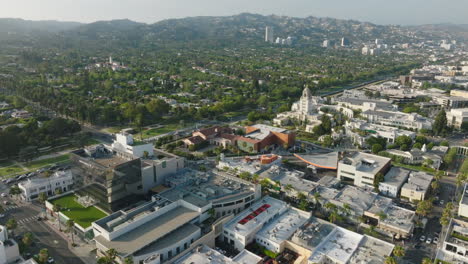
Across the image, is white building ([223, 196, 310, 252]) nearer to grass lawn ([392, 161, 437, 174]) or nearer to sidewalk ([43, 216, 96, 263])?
sidewalk ([43, 216, 96, 263])

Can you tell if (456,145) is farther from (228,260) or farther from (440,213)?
(228,260)

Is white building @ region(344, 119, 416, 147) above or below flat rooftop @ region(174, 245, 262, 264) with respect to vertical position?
above

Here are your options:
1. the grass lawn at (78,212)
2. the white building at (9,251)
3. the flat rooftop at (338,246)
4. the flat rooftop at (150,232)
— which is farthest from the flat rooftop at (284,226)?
the white building at (9,251)

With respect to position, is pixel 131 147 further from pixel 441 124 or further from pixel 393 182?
pixel 441 124

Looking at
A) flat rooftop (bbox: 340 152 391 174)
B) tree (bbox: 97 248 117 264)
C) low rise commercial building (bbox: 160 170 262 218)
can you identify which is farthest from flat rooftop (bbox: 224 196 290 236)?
flat rooftop (bbox: 340 152 391 174)

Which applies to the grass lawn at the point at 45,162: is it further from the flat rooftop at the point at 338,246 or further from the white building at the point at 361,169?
the white building at the point at 361,169

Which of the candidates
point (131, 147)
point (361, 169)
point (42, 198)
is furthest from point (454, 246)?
point (42, 198)
